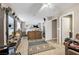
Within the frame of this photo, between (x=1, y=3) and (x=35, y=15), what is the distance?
659 mm

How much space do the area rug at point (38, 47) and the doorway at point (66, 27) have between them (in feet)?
1.04

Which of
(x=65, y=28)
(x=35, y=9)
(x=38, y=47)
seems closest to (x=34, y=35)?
(x=38, y=47)

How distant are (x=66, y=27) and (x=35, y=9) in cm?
69

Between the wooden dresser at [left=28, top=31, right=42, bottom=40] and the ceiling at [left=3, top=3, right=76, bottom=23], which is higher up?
the ceiling at [left=3, top=3, right=76, bottom=23]

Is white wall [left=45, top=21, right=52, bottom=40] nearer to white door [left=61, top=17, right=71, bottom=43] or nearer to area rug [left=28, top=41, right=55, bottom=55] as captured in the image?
area rug [left=28, top=41, right=55, bottom=55]

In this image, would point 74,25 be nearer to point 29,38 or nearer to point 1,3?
point 29,38

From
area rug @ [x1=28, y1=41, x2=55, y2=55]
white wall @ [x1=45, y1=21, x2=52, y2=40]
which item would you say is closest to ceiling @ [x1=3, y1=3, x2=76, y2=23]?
white wall @ [x1=45, y1=21, x2=52, y2=40]

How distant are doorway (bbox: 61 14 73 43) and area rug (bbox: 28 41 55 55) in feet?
1.04

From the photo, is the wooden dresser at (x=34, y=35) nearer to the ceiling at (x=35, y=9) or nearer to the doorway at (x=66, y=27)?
the ceiling at (x=35, y=9)

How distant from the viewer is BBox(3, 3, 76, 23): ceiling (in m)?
1.95

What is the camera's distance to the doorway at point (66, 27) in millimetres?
1967

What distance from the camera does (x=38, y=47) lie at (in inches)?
80.6

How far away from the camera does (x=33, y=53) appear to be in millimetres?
1996
